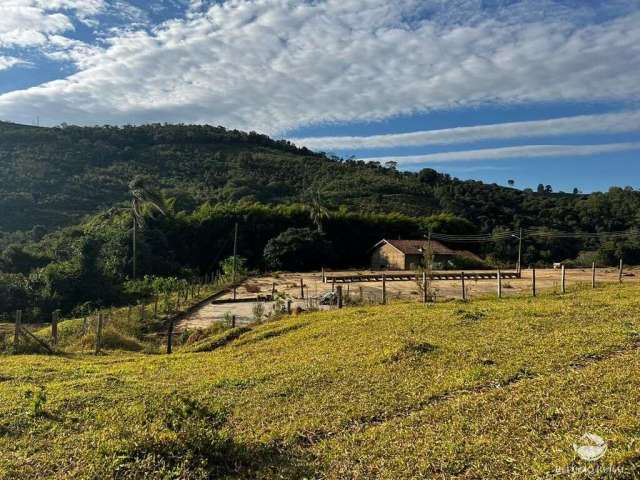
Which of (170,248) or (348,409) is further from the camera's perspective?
(170,248)

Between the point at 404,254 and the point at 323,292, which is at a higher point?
the point at 404,254

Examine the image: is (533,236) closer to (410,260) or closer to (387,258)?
(410,260)

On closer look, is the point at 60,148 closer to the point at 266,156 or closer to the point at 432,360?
the point at 266,156

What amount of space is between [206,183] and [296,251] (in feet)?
84.8

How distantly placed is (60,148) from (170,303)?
54253 millimetres

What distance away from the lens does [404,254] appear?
4750 centimetres

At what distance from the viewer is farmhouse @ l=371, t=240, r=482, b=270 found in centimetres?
4766

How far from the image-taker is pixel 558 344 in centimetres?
888

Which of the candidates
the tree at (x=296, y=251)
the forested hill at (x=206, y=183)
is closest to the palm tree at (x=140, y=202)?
the tree at (x=296, y=251)

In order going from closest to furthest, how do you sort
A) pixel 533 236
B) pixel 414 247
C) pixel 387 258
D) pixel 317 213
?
pixel 414 247, pixel 387 258, pixel 317 213, pixel 533 236

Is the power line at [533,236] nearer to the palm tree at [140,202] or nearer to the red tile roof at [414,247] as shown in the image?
the red tile roof at [414,247]

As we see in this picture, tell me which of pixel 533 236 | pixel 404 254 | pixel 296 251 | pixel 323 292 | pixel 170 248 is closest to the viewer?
pixel 323 292

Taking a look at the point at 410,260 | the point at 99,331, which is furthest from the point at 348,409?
the point at 410,260

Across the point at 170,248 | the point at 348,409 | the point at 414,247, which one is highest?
the point at 414,247
